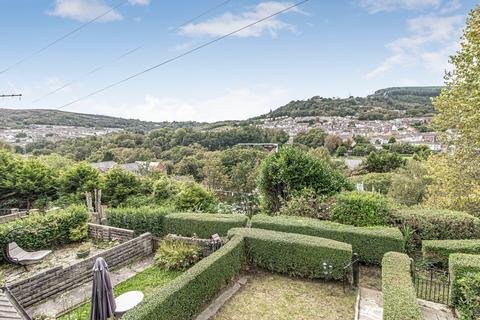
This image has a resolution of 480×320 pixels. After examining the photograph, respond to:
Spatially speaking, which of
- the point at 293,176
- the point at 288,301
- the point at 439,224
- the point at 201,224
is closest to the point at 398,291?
the point at 288,301

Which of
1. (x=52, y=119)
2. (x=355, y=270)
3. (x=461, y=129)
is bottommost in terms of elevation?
(x=355, y=270)

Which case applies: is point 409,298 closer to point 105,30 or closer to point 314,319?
point 314,319

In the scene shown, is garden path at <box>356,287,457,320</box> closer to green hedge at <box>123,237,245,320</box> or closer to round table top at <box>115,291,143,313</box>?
green hedge at <box>123,237,245,320</box>

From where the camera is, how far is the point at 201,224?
8.84 meters

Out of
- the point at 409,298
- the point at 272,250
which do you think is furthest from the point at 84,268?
the point at 409,298

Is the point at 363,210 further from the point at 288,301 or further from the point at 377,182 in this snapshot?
the point at 377,182

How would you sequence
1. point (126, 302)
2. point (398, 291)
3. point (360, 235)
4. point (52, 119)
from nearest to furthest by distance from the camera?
point (398, 291), point (126, 302), point (360, 235), point (52, 119)

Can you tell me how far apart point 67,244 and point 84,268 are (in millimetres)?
3739

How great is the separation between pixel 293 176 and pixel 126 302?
7.16 metres

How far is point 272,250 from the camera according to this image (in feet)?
23.1

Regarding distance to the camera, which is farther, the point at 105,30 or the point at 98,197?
the point at 105,30

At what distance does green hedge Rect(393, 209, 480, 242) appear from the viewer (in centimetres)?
732

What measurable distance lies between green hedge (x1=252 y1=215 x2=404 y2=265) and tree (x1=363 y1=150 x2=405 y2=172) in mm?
42615

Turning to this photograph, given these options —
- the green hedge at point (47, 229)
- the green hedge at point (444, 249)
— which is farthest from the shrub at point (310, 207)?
the green hedge at point (47, 229)
